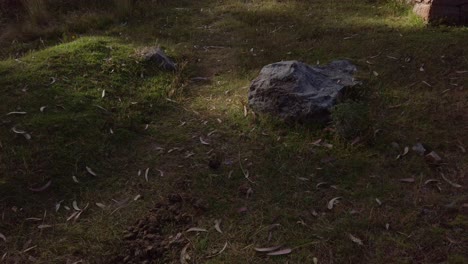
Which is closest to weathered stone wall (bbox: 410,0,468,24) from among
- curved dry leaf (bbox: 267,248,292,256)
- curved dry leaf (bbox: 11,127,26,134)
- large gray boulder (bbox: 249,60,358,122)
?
large gray boulder (bbox: 249,60,358,122)

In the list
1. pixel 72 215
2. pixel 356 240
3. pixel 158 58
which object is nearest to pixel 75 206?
pixel 72 215

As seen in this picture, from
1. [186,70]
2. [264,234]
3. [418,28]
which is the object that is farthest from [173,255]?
[418,28]

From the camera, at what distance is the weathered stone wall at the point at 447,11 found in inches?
223

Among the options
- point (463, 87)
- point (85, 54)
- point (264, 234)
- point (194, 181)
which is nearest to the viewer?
point (264, 234)

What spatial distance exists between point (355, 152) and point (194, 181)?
54.4 inches

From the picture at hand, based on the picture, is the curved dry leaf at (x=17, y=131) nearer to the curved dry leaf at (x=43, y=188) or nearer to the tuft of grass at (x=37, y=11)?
the curved dry leaf at (x=43, y=188)

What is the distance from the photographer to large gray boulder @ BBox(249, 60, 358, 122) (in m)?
3.99

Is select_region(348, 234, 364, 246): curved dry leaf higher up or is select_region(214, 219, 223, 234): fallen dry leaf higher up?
select_region(348, 234, 364, 246): curved dry leaf

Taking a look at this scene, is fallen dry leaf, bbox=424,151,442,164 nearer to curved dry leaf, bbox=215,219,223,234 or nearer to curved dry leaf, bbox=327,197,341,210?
curved dry leaf, bbox=327,197,341,210

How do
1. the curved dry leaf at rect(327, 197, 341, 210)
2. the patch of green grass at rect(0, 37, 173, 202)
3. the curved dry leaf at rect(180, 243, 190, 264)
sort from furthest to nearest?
1. the patch of green grass at rect(0, 37, 173, 202)
2. the curved dry leaf at rect(327, 197, 341, 210)
3. the curved dry leaf at rect(180, 243, 190, 264)

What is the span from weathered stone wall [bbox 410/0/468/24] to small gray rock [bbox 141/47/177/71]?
11.5ft

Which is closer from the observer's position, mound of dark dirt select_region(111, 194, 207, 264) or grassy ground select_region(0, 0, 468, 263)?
mound of dark dirt select_region(111, 194, 207, 264)

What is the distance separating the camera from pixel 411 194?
3238 mm

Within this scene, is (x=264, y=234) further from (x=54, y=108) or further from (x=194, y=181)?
(x=54, y=108)
